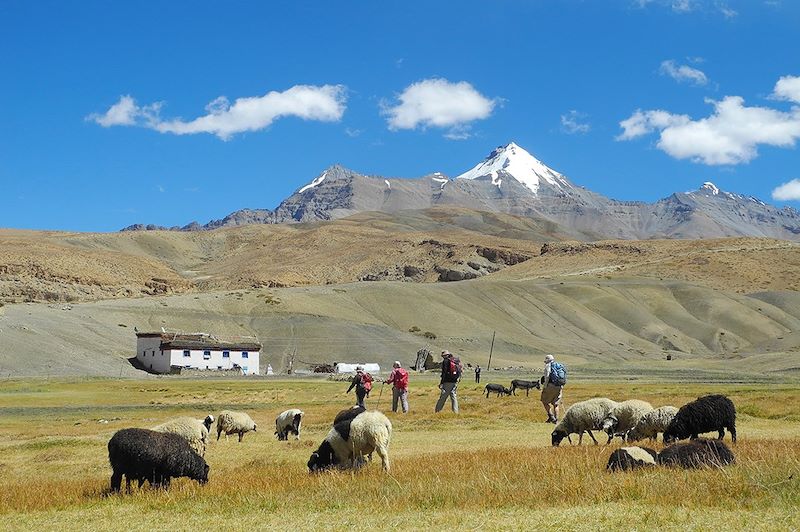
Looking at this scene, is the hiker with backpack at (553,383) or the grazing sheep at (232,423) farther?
the grazing sheep at (232,423)

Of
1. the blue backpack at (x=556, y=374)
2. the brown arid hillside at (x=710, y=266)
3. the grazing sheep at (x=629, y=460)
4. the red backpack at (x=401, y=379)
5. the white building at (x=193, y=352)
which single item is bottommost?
the white building at (x=193, y=352)

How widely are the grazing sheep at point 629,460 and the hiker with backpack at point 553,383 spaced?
10.2 m

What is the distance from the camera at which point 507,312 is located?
132000mm

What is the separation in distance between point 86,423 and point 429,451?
2018cm

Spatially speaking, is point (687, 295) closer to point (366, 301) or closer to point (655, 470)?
point (366, 301)

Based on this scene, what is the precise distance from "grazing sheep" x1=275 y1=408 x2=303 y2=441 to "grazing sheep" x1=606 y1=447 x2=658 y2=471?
12.0 meters

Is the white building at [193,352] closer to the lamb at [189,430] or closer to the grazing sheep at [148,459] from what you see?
the lamb at [189,430]

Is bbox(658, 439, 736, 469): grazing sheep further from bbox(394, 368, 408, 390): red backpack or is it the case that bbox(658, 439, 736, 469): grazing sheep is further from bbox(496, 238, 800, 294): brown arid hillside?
bbox(496, 238, 800, 294): brown arid hillside

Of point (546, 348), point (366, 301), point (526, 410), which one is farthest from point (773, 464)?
point (366, 301)

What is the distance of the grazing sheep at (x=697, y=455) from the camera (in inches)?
518

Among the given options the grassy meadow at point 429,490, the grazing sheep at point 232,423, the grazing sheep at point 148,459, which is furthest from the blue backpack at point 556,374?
the grazing sheep at point 148,459

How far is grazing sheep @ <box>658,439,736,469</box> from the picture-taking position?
518 inches

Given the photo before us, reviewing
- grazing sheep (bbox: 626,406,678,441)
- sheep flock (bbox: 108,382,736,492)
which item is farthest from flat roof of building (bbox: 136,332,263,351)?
grazing sheep (bbox: 626,406,678,441)

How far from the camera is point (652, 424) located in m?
18.9
